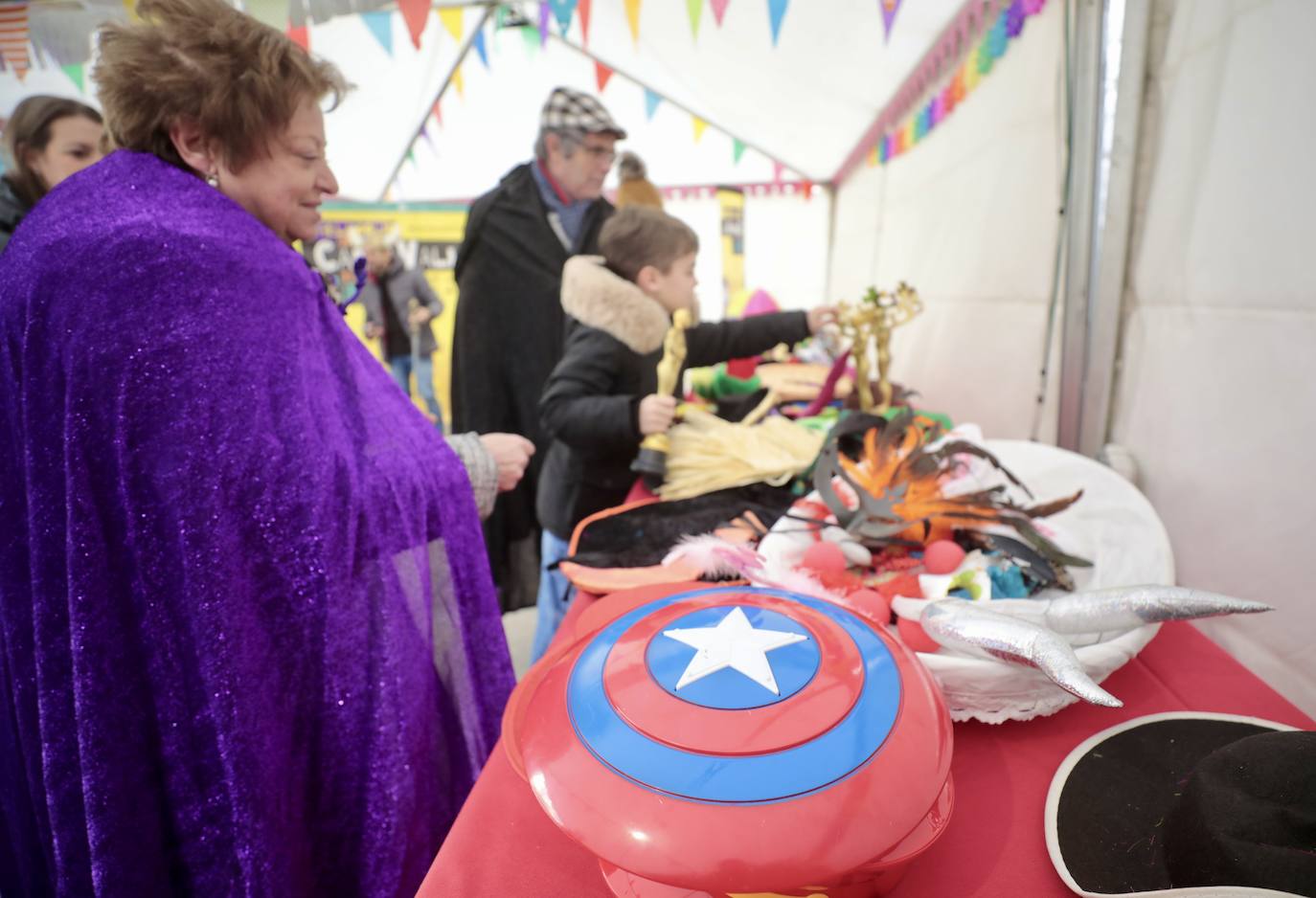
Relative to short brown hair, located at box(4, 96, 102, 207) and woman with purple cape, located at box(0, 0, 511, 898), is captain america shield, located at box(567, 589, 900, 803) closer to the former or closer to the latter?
woman with purple cape, located at box(0, 0, 511, 898)

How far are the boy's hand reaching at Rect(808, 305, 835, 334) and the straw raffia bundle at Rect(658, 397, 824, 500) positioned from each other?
45 centimetres

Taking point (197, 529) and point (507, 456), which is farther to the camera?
point (507, 456)

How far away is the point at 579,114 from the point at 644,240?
88 cm

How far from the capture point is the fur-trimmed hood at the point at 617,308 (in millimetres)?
1423

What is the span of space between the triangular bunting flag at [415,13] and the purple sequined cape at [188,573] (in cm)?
85

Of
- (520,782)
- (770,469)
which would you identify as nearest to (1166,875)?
(520,782)

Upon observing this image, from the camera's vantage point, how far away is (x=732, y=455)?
1288mm

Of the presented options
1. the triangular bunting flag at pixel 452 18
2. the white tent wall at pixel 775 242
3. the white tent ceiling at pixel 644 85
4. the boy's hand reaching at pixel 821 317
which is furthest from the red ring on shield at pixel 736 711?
the white tent wall at pixel 775 242

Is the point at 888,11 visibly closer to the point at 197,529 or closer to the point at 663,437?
the point at 663,437

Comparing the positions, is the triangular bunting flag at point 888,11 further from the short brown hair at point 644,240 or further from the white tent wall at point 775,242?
the white tent wall at point 775,242

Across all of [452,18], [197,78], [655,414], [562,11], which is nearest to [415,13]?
[562,11]

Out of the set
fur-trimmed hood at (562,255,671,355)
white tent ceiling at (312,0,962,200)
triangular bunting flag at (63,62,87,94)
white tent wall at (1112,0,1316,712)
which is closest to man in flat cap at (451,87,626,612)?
white tent ceiling at (312,0,962,200)

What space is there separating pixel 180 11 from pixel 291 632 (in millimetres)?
754

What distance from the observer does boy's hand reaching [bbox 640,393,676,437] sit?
1300 millimetres
